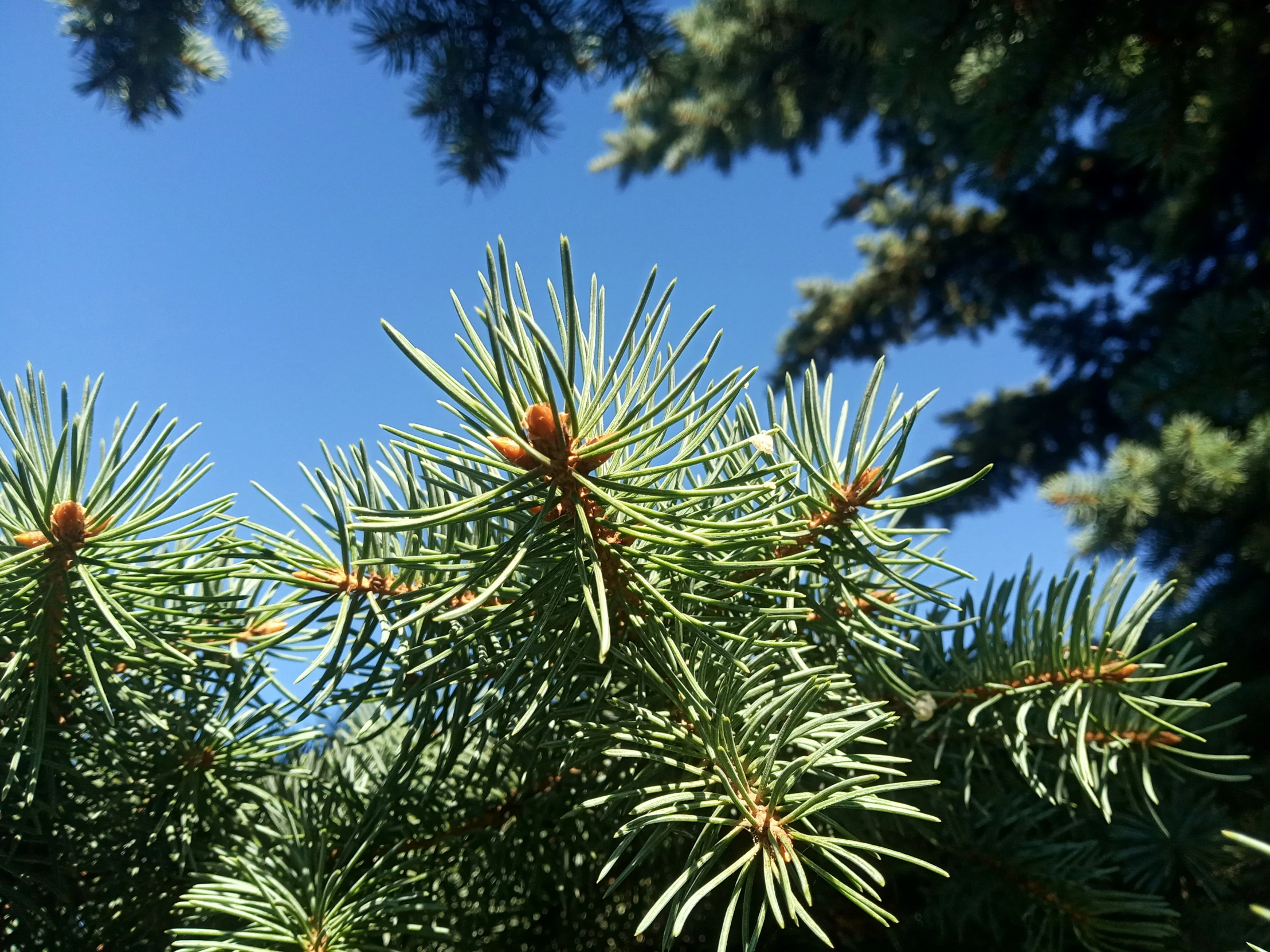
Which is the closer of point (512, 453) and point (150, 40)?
point (512, 453)

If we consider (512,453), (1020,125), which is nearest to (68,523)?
(512,453)

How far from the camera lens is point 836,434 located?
0.49 m

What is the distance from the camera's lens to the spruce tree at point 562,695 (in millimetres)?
344

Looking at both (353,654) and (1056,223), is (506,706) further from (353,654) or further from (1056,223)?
(1056,223)

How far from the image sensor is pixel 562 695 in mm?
399

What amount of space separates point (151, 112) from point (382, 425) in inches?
74.0

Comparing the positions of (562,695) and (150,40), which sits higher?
(150,40)

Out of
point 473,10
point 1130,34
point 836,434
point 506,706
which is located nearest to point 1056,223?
point 1130,34

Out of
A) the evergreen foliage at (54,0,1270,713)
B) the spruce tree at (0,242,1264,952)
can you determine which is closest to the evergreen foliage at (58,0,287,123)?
the evergreen foliage at (54,0,1270,713)

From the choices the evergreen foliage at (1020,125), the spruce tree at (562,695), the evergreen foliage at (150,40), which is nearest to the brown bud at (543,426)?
the spruce tree at (562,695)

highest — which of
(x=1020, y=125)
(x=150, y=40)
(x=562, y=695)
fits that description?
(x=150, y=40)

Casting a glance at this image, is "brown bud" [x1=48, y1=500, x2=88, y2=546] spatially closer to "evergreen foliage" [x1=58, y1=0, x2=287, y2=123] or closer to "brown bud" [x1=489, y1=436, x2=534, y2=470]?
"brown bud" [x1=489, y1=436, x2=534, y2=470]

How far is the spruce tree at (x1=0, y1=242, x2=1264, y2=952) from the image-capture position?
0.34 m

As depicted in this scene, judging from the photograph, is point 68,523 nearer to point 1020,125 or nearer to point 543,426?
point 543,426
